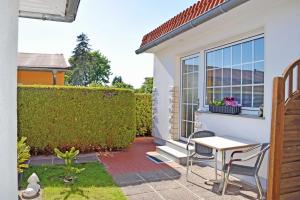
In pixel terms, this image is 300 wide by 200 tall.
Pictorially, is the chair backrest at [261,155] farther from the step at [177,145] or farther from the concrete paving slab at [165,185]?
the step at [177,145]

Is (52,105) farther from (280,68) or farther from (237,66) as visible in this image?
(280,68)

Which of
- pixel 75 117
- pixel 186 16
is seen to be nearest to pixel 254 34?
pixel 186 16

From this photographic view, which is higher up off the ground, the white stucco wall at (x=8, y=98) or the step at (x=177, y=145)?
the white stucco wall at (x=8, y=98)

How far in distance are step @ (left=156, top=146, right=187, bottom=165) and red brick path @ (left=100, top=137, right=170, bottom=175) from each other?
0.48 m

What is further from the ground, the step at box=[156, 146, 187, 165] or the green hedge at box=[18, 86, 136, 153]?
the green hedge at box=[18, 86, 136, 153]

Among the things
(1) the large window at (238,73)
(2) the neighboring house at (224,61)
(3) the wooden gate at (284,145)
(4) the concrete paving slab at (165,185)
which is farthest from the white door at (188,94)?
(3) the wooden gate at (284,145)

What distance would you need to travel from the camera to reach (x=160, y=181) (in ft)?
19.2

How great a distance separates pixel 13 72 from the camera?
1512 millimetres

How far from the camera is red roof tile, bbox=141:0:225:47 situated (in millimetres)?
6294

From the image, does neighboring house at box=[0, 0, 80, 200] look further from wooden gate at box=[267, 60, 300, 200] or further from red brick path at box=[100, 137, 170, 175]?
red brick path at box=[100, 137, 170, 175]

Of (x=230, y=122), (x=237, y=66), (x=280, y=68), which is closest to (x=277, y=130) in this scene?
(x=280, y=68)

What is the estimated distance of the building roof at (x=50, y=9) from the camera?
12.2 feet

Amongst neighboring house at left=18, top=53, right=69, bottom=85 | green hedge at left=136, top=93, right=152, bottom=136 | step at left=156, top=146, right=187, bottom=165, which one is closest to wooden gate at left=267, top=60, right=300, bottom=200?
step at left=156, top=146, right=187, bottom=165

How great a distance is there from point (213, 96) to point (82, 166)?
4.17 m
